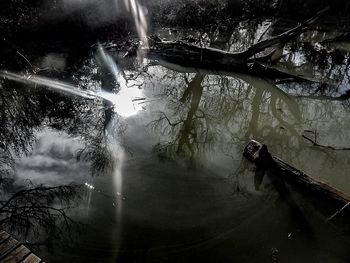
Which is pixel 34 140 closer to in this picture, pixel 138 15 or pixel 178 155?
pixel 178 155

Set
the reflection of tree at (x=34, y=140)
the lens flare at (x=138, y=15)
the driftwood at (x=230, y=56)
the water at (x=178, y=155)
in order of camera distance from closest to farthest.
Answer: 1. the water at (x=178, y=155)
2. the reflection of tree at (x=34, y=140)
3. the driftwood at (x=230, y=56)
4. the lens flare at (x=138, y=15)

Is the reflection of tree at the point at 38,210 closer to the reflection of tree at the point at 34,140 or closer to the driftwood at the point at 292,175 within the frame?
the reflection of tree at the point at 34,140

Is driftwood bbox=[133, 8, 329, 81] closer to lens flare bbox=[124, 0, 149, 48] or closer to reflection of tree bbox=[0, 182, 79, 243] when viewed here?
lens flare bbox=[124, 0, 149, 48]

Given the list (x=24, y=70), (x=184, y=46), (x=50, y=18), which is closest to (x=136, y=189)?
(x=184, y=46)

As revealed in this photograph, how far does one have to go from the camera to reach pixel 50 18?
1341 centimetres

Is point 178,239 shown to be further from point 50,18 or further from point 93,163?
point 50,18

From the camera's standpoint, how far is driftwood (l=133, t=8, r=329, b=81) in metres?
9.91

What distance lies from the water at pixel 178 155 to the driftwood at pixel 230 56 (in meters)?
0.40

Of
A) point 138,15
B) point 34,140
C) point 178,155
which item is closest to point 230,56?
point 178,155

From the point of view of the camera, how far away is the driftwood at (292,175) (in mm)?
5336

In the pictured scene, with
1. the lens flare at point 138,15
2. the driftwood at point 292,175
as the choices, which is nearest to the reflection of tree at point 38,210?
the driftwood at point 292,175

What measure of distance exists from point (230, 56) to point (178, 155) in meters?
4.78

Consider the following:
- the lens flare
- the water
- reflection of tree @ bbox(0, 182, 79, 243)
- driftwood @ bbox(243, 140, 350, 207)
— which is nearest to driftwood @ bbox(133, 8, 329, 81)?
the water

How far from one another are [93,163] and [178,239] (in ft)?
8.65
